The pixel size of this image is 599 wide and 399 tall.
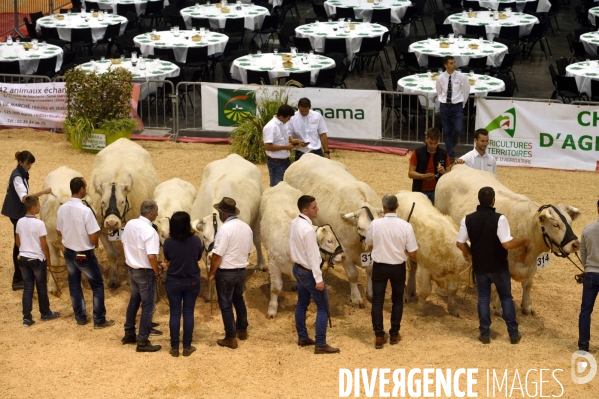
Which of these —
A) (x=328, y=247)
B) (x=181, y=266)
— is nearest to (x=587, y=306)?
(x=328, y=247)

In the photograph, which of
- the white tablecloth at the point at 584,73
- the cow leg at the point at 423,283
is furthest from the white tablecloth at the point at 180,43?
the cow leg at the point at 423,283

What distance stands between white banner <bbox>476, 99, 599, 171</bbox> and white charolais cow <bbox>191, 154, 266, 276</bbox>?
18.3 ft

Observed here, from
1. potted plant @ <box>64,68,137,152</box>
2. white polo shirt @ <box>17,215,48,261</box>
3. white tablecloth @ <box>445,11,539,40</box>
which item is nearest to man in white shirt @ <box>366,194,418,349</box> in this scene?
white polo shirt @ <box>17,215,48,261</box>

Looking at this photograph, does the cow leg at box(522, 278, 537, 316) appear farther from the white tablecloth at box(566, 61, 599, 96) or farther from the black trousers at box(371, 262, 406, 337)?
the white tablecloth at box(566, 61, 599, 96)

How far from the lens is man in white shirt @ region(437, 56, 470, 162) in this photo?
656 inches

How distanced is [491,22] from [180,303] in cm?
1515

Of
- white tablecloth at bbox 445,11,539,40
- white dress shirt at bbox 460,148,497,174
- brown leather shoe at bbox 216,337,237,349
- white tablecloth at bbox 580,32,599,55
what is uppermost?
white tablecloth at bbox 445,11,539,40

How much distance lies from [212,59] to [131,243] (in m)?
11.9

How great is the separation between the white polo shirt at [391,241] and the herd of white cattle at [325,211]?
0.44 m

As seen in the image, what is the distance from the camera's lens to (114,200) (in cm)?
1203

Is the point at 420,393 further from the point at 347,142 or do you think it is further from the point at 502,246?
the point at 347,142

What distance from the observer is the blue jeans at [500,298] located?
10.4 meters

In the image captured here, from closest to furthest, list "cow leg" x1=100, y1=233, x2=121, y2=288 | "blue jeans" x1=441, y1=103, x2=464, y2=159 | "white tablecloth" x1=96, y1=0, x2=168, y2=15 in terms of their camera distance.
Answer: "cow leg" x1=100, y1=233, x2=121, y2=288 → "blue jeans" x1=441, y1=103, x2=464, y2=159 → "white tablecloth" x1=96, y1=0, x2=168, y2=15

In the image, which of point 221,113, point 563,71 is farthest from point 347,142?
point 563,71
